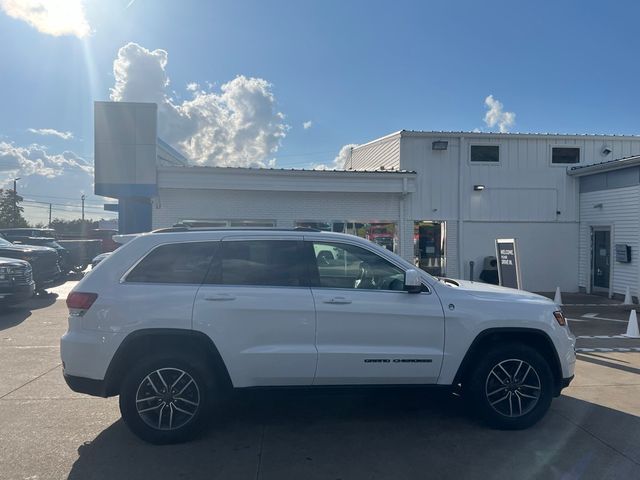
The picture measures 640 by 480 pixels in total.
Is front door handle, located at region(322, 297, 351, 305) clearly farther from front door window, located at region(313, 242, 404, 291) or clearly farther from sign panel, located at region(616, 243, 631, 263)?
sign panel, located at region(616, 243, 631, 263)

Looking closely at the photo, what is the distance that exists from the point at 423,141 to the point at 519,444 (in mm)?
12374

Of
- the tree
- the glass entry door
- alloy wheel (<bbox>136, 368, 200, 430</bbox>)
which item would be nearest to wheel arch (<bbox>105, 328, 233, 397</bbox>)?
alloy wheel (<bbox>136, 368, 200, 430</bbox>)

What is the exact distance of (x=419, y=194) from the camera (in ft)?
51.7

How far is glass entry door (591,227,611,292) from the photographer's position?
50.9ft

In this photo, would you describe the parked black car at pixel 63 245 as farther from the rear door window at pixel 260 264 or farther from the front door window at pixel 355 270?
the front door window at pixel 355 270

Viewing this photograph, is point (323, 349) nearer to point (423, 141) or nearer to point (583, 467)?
point (583, 467)

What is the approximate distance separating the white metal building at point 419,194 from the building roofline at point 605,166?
0.14 meters

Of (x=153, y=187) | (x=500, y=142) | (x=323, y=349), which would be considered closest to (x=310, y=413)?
(x=323, y=349)

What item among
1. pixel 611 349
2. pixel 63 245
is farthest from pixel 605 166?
pixel 63 245

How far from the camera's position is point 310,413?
17.2 ft

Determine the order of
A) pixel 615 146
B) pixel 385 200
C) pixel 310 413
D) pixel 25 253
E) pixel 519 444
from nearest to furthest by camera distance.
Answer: pixel 519 444
pixel 310 413
pixel 25 253
pixel 385 200
pixel 615 146

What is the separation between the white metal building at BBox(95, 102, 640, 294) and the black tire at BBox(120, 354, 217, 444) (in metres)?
10.5

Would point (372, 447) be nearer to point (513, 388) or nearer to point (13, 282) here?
point (513, 388)

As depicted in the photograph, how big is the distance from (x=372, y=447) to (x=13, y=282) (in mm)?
9981
